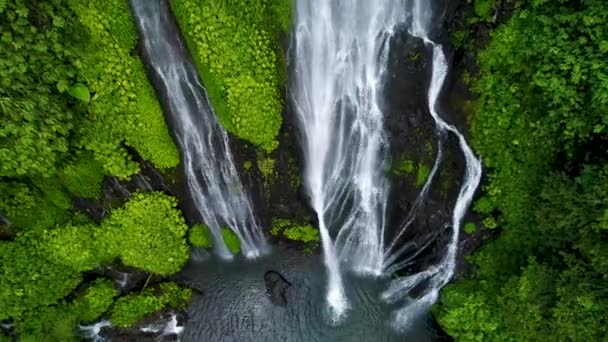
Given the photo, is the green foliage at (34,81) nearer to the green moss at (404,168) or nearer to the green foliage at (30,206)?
the green foliage at (30,206)

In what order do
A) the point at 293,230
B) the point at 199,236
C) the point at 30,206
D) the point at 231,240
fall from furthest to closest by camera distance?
the point at 231,240 < the point at 293,230 < the point at 199,236 < the point at 30,206

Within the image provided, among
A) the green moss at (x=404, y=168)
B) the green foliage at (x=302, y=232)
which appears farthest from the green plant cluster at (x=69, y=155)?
the green moss at (x=404, y=168)

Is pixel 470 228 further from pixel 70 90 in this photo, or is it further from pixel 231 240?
pixel 70 90

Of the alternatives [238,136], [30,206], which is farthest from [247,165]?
[30,206]

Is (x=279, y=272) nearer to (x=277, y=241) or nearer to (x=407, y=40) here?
(x=277, y=241)

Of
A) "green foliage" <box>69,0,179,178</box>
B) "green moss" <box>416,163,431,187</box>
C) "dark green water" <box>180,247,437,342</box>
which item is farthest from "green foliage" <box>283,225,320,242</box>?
"green foliage" <box>69,0,179,178</box>
